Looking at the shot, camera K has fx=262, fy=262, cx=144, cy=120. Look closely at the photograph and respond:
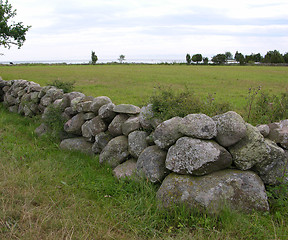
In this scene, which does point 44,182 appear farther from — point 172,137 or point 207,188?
point 207,188

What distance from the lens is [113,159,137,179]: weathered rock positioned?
4207 millimetres

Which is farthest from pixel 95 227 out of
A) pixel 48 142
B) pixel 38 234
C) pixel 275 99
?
pixel 275 99

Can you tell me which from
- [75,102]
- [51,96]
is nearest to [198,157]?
[75,102]

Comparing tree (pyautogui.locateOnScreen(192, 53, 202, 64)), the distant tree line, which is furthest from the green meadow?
tree (pyautogui.locateOnScreen(192, 53, 202, 64))

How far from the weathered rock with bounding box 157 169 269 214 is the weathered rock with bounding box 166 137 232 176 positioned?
0.11 m

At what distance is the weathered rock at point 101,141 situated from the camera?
532cm

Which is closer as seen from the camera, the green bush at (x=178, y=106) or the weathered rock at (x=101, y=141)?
the green bush at (x=178, y=106)

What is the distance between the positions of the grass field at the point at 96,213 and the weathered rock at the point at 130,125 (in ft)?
2.65

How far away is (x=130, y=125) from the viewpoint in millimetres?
4770

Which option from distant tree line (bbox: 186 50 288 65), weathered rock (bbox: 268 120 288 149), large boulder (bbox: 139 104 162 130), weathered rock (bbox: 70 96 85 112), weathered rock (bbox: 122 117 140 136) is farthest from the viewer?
distant tree line (bbox: 186 50 288 65)

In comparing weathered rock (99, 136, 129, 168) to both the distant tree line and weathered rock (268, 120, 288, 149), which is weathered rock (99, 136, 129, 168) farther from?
the distant tree line

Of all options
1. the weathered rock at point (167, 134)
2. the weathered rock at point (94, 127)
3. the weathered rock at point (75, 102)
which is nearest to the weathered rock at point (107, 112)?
the weathered rock at point (94, 127)

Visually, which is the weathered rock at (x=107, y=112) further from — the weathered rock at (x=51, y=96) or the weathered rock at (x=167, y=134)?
the weathered rock at (x=51, y=96)

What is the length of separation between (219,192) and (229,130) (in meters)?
0.81
